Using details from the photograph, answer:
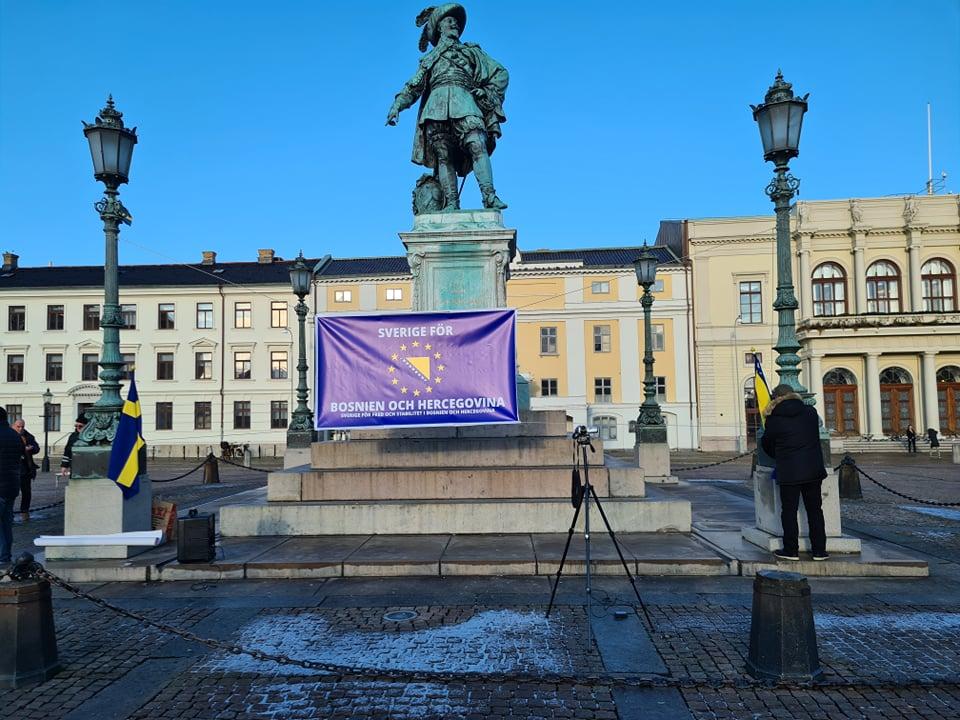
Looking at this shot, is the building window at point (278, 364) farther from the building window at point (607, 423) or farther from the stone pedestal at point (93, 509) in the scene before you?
the stone pedestal at point (93, 509)

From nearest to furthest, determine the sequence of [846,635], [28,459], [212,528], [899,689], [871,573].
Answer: [899,689], [846,635], [871,573], [212,528], [28,459]

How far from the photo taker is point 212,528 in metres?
7.59

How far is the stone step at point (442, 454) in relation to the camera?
32.8 feet

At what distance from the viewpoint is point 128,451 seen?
805 cm

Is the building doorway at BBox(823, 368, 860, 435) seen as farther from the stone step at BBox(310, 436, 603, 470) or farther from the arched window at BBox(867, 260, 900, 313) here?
the stone step at BBox(310, 436, 603, 470)

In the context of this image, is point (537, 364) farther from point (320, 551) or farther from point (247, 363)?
point (320, 551)

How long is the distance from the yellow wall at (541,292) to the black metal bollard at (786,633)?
41.0m

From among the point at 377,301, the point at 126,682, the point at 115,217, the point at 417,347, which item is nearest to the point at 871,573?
the point at 417,347

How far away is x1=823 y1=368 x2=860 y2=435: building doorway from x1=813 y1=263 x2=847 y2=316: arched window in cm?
453

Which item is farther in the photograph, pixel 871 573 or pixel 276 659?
pixel 871 573

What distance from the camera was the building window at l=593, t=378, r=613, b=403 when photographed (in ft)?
145

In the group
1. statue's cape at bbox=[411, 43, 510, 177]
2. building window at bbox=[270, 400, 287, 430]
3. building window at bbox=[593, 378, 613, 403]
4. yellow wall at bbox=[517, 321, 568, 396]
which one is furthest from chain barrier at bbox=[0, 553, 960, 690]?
building window at bbox=[270, 400, 287, 430]

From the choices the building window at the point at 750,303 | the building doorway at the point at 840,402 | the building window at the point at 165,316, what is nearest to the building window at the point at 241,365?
the building window at the point at 165,316

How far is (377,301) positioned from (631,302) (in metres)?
18.1
